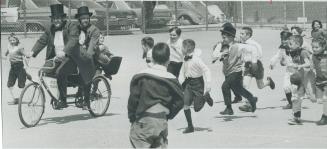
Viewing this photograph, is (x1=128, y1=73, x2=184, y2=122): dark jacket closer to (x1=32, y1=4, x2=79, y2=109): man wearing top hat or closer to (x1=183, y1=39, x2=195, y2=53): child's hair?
(x1=183, y1=39, x2=195, y2=53): child's hair

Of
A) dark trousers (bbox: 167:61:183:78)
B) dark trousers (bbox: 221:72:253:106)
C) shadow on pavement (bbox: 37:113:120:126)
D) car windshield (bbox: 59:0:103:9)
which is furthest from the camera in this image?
car windshield (bbox: 59:0:103:9)

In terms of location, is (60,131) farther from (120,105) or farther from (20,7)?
(20,7)

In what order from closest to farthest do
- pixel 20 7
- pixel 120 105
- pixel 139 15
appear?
1. pixel 120 105
2. pixel 20 7
3. pixel 139 15

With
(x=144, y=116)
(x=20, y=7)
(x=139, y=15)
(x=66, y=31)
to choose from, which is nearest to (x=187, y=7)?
(x=139, y=15)

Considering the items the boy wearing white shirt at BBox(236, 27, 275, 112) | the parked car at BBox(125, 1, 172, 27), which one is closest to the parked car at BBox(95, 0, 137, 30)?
the parked car at BBox(125, 1, 172, 27)

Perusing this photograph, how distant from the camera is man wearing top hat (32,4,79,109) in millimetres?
7762

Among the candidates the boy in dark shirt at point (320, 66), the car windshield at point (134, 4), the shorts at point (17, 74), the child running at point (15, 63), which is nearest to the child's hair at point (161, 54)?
the boy in dark shirt at point (320, 66)

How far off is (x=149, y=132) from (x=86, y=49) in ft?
11.1

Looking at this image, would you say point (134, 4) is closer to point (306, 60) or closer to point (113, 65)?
point (113, 65)

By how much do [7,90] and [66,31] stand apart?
7.37ft

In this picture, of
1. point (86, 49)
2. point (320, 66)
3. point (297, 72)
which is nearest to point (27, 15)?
point (86, 49)

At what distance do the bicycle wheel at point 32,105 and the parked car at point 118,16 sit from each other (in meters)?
7.83

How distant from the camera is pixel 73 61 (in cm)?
785

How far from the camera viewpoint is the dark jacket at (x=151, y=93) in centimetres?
500
